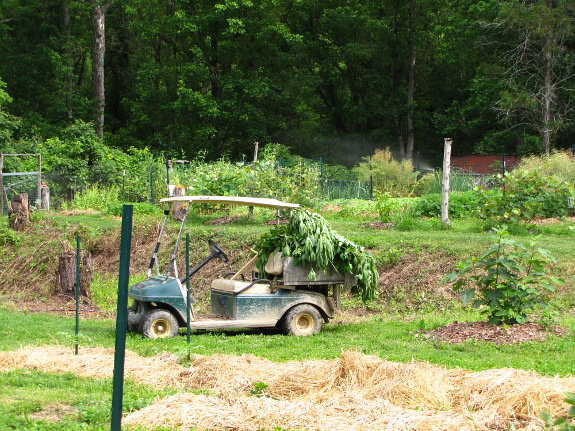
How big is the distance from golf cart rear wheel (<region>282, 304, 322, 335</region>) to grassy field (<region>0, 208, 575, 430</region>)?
0.97 ft

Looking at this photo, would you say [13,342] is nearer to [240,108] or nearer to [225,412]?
[225,412]

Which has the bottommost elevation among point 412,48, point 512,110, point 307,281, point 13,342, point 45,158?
point 13,342

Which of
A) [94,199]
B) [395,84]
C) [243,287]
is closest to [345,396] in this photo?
[243,287]

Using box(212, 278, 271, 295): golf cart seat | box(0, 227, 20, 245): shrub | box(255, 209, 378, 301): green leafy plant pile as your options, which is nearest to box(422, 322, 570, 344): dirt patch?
box(255, 209, 378, 301): green leafy plant pile

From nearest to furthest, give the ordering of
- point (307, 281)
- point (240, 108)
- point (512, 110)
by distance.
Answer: point (307, 281) → point (512, 110) → point (240, 108)

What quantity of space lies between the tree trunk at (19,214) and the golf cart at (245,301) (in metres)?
9.61

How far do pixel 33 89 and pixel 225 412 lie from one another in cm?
3795

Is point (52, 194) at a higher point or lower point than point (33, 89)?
lower

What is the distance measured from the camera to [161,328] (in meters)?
10.5

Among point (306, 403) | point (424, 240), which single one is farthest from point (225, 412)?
point (424, 240)

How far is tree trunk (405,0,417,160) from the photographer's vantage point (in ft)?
135

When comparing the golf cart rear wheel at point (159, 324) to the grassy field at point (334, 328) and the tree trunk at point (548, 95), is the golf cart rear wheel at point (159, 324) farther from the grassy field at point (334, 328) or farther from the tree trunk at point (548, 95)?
the tree trunk at point (548, 95)

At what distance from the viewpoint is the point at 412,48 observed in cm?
4147

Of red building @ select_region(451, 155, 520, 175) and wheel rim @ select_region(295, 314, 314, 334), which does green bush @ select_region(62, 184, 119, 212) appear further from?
red building @ select_region(451, 155, 520, 175)
